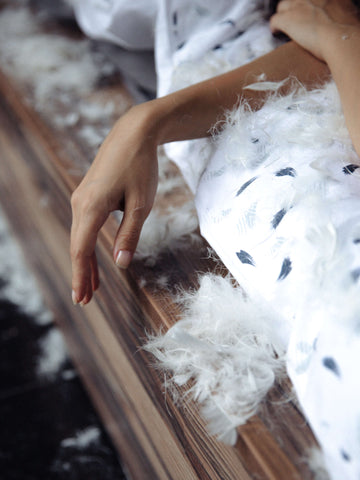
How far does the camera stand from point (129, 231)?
63 centimetres

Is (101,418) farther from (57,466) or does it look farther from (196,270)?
(196,270)

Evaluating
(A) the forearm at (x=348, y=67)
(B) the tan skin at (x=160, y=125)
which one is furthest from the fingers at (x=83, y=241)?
(A) the forearm at (x=348, y=67)

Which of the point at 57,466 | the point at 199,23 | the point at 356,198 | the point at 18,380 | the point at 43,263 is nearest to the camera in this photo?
the point at 356,198

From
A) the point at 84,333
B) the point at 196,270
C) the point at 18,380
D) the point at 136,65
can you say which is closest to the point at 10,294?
the point at 18,380

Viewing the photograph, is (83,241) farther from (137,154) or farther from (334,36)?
(334,36)

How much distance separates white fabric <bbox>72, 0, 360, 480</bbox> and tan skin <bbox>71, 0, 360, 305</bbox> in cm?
4

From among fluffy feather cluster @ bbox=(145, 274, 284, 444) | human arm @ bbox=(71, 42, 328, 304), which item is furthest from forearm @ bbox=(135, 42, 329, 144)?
fluffy feather cluster @ bbox=(145, 274, 284, 444)

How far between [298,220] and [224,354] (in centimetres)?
19

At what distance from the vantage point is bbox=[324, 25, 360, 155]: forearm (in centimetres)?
59

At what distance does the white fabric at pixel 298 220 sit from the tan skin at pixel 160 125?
0.04 metres

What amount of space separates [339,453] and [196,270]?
0.32 metres

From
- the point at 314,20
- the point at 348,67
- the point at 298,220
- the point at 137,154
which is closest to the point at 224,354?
the point at 298,220

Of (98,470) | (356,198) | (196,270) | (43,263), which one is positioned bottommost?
(98,470)

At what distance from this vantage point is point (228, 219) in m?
0.62
